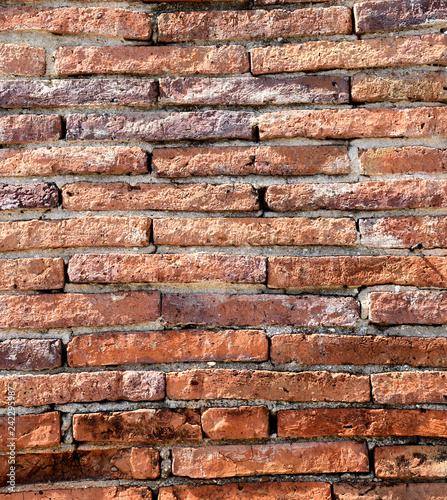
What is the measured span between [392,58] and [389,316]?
0.74 m

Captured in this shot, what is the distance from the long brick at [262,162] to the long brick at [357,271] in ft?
0.85

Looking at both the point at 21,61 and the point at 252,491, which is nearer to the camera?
the point at 252,491

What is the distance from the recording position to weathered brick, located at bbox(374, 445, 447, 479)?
1.23 metres

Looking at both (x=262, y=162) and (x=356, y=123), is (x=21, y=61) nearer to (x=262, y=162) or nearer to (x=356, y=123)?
Result: (x=262, y=162)

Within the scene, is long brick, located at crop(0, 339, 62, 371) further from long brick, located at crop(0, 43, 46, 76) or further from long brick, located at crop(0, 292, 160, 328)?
long brick, located at crop(0, 43, 46, 76)

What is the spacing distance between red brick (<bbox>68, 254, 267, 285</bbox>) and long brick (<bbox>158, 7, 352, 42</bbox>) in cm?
65

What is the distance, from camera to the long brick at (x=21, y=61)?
1359mm

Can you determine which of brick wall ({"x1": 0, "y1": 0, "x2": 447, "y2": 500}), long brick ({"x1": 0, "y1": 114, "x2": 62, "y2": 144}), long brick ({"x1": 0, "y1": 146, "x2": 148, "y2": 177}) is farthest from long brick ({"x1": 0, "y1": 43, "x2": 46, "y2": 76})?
long brick ({"x1": 0, "y1": 146, "x2": 148, "y2": 177})

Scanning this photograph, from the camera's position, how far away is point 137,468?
1245mm

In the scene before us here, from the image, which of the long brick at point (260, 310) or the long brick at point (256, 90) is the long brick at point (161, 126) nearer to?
the long brick at point (256, 90)

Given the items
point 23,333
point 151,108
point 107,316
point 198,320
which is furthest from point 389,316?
point 23,333

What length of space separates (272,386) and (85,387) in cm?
51

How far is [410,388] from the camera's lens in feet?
4.09

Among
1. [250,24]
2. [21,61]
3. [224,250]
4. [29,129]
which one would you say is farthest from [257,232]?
[21,61]
